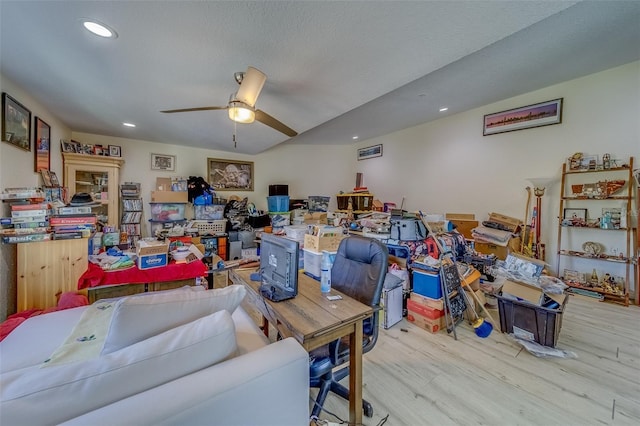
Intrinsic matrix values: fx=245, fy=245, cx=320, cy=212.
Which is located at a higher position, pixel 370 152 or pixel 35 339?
pixel 370 152

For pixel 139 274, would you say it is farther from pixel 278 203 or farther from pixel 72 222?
pixel 278 203

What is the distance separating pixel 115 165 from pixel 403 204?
18.9 ft

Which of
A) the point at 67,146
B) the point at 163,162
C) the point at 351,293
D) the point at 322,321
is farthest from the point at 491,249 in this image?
the point at 67,146

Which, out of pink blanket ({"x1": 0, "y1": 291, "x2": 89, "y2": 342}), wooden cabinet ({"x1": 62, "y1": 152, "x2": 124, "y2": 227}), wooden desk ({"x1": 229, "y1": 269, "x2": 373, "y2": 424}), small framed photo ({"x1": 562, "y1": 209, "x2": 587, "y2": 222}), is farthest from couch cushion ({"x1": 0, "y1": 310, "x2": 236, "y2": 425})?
small framed photo ({"x1": 562, "y1": 209, "x2": 587, "y2": 222})

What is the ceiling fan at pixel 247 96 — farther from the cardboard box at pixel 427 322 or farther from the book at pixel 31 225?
the cardboard box at pixel 427 322

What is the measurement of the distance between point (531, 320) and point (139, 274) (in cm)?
363

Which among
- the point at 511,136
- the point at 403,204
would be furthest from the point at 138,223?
the point at 511,136

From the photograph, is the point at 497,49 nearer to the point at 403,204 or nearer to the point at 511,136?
the point at 511,136

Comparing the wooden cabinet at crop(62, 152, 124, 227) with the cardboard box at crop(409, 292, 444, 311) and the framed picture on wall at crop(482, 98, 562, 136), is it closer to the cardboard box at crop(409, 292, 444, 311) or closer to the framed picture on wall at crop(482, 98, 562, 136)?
the cardboard box at crop(409, 292, 444, 311)

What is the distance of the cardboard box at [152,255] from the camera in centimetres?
Answer: 227

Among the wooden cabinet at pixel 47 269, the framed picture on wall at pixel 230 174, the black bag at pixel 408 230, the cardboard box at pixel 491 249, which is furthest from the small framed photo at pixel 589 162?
the wooden cabinet at pixel 47 269

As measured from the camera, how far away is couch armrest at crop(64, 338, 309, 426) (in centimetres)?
73

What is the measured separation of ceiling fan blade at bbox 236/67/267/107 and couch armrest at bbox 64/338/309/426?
1.93 metres

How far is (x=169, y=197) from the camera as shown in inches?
187
